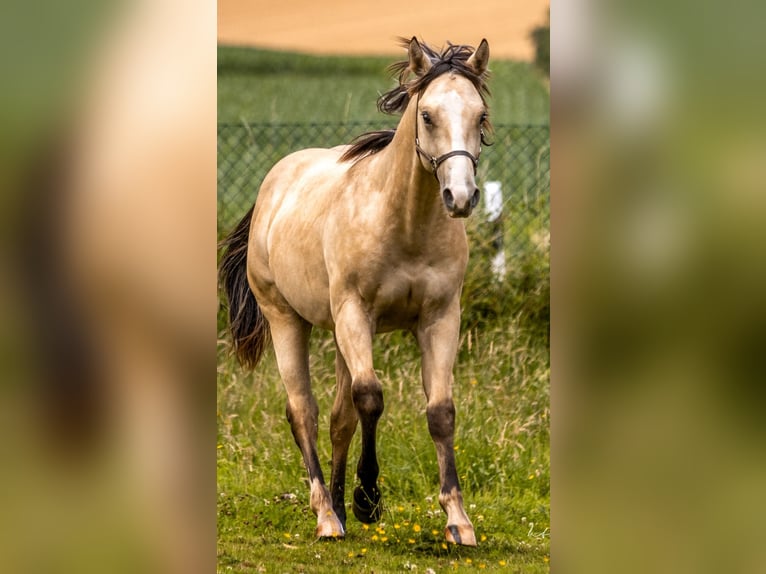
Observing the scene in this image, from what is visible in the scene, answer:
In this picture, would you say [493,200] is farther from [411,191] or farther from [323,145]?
[411,191]

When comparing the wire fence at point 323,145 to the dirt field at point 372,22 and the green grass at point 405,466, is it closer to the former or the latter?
the green grass at point 405,466

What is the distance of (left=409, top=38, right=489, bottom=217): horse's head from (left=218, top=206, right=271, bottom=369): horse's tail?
1443 mm

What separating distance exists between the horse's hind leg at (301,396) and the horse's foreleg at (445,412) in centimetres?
60

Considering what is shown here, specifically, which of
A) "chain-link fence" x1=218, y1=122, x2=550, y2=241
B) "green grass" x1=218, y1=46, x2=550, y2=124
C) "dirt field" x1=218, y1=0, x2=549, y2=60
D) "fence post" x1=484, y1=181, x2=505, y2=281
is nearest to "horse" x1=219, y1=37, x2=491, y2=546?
"dirt field" x1=218, y1=0, x2=549, y2=60

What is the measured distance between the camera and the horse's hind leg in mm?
4473

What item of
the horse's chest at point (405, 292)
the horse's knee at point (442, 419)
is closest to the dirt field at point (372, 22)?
the horse's chest at point (405, 292)

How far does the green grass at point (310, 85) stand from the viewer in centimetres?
429

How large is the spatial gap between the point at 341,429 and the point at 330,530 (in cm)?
45

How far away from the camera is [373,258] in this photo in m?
4.05

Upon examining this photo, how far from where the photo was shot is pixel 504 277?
5.52 m

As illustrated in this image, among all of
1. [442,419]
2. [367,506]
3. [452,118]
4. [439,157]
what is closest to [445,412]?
[442,419]
